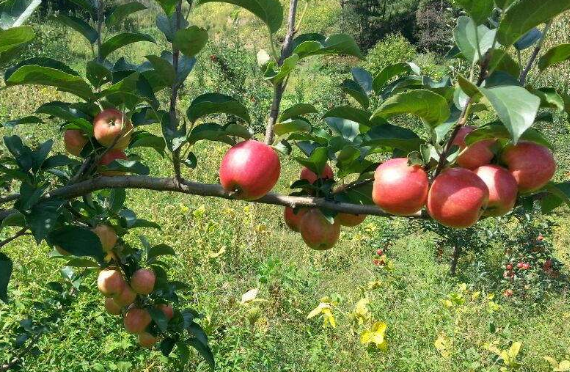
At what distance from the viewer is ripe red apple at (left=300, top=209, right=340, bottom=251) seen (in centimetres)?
71

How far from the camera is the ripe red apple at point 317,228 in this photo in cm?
71

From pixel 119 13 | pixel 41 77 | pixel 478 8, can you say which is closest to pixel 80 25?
pixel 119 13

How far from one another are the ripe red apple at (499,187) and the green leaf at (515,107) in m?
0.15

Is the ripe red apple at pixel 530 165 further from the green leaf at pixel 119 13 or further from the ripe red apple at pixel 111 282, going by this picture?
the ripe red apple at pixel 111 282

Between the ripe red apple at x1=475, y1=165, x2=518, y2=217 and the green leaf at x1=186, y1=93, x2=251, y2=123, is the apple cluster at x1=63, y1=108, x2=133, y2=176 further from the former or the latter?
the ripe red apple at x1=475, y1=165, x2=518, y2=217

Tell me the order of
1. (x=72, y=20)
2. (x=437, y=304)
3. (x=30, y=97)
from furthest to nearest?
(x=30, y=97) < (x=437, y=304) < (x=72, y=20)

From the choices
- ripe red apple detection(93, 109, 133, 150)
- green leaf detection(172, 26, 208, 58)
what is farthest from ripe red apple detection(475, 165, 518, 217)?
ripe red apple detection(93, 109, 133, 150)

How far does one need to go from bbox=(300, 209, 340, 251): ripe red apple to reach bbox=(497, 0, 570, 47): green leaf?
332 millimetres

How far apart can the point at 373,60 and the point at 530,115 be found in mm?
9264

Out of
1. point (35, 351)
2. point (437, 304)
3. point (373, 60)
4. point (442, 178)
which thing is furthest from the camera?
point (373, 60)

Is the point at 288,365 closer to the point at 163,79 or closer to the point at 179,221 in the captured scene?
the point at 179,221

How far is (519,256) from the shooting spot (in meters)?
3.00

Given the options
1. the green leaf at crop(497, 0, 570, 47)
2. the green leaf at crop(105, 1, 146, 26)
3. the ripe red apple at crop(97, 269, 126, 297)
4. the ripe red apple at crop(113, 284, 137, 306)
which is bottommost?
the ripe red apple at crop(113, 284, 137, 306)

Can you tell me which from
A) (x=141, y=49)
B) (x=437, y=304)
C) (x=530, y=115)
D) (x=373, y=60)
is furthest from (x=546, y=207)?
(x=141, y=49)
